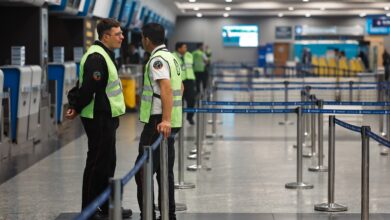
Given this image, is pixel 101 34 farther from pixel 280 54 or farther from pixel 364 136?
pixel 280 54

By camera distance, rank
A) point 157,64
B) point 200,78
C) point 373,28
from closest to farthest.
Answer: point 157,64 → point 200,78 → point 373,28

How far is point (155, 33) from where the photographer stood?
6.99 m

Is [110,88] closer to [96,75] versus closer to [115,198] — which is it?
[96,75]

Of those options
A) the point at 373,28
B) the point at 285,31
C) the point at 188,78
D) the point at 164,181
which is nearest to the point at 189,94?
the point at 188,78

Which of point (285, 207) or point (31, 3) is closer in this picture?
point (285, 207)

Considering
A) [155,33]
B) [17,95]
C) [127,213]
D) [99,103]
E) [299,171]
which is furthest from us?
[17,95]

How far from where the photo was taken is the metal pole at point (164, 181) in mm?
6602

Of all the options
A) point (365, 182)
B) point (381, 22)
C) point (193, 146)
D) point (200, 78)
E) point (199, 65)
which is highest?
point (381, 22)

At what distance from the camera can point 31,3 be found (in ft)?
46.3

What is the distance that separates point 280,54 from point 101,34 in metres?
40.0

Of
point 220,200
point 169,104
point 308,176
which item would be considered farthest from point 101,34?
point 308,176

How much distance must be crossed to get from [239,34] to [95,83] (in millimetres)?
42415

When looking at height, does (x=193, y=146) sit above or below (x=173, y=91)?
below

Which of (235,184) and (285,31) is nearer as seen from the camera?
(235,184)
